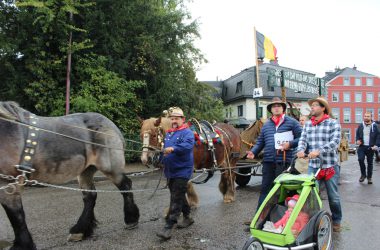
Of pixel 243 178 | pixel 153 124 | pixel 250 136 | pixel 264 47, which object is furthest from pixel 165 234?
pixel 264 47

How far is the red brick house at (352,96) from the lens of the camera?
2756 inches

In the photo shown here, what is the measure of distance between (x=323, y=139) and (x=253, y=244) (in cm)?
209

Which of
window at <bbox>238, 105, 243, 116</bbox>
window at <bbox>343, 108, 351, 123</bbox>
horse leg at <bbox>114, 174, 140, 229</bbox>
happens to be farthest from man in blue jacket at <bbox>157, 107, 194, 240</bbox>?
window at <bbox>343, 108, 351, 123</bbox>

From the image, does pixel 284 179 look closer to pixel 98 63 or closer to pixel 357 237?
pixel 357 237

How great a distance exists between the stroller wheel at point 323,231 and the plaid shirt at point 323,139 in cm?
97

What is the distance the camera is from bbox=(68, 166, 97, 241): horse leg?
4.94 metres

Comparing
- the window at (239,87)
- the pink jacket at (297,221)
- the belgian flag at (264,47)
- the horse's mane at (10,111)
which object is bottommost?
the pink jacket at (297,221)

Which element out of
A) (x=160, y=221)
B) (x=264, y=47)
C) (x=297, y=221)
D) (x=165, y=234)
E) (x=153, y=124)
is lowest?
(x=160, y=221)

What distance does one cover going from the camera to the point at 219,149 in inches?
289

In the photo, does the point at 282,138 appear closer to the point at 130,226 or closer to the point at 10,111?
the point at 130,226

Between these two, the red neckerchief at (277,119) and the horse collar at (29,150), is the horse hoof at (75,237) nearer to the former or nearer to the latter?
the horse collar at (29,150)

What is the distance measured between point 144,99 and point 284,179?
12.0m

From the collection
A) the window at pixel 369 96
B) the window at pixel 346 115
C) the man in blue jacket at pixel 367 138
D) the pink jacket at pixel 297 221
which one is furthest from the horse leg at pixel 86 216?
the window at pixel 369 96

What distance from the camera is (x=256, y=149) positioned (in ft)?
18.4
